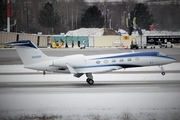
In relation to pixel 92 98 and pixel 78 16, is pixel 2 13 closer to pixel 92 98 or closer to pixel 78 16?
pixel 78 16

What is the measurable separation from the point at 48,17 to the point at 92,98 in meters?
95.9

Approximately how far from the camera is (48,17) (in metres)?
114

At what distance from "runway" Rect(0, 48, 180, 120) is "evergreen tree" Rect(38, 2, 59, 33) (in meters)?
85.2

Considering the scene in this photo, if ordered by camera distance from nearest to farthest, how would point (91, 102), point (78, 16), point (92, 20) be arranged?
point (91, 102)
point (92, 20)
point (78, 16)

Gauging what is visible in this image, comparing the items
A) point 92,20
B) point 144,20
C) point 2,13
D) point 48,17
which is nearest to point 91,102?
point 92,20

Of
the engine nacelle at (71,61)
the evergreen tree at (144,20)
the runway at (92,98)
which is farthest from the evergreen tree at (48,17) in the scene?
the engine nacelle at (71,61)

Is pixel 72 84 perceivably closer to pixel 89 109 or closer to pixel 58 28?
pixel 89 109

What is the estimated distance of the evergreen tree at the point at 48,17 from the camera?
113 meters

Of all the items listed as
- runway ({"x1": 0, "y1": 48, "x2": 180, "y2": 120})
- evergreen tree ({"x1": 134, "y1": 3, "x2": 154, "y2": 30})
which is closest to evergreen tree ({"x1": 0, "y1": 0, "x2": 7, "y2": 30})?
evergreen tree ({"x1": 134, "y1": 3, "x2": 154, "y2": 30})

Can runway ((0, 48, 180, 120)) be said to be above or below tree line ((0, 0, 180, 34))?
below

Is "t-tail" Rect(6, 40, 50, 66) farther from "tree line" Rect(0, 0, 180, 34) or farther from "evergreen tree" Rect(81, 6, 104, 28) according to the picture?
"evergreen tree" Rect(81, 6, 104, 28)

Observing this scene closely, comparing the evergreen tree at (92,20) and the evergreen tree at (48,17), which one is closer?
the evergreen tree at (92,20)

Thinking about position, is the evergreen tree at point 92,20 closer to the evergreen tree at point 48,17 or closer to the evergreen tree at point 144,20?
the evergreen tree at point 48,17

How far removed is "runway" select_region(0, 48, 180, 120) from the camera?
15.9 metres
